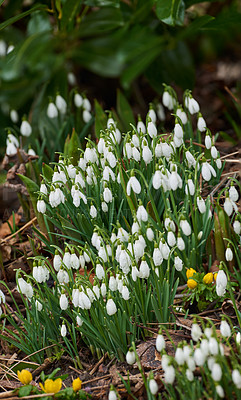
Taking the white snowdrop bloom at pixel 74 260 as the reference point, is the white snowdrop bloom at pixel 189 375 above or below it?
below

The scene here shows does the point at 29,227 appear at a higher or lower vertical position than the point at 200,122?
lower

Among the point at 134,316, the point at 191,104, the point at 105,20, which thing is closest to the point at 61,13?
the point at 105,20

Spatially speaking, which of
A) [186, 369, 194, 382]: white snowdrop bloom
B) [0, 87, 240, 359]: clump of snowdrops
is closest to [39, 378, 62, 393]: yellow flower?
[0, 87, 240, 359]: clump of snowdrops

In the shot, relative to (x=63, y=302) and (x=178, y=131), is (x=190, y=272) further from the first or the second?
(x=178, y=131)

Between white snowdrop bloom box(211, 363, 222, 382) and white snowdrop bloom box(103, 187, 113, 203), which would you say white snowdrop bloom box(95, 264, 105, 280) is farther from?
white snowdrop bloom box(211, 363, 222, 382)

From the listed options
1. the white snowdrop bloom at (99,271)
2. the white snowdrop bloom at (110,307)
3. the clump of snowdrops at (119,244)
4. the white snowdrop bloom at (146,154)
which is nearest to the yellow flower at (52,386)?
the clump of snowdrops at (119,244)

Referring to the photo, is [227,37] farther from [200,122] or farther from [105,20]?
[200,122]

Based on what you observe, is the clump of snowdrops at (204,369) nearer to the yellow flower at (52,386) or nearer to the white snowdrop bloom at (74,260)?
Answer: the yellow flower at (52,386)

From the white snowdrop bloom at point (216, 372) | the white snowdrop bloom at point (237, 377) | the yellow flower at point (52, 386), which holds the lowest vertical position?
the white snowdrop bloom at point (237, 377)
